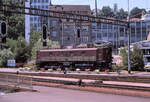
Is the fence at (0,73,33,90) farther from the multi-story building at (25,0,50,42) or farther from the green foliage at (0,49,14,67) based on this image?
the multi-story building at (25,0,50,42)

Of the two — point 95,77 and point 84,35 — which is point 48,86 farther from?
point 84,35

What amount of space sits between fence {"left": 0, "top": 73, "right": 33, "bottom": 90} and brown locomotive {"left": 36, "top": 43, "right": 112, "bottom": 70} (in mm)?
21880

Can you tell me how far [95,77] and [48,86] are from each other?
647cm

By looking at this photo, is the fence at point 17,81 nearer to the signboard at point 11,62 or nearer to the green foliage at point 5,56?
the signboard at point 11,62

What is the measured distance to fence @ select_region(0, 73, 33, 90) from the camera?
18.4 m

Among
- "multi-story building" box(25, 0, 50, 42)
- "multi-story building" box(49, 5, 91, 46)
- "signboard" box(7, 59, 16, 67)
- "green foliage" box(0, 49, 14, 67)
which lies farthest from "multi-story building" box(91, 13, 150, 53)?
"signboard" box(7, 59, 16, 67)

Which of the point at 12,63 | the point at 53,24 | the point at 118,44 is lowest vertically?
the point at 12,63

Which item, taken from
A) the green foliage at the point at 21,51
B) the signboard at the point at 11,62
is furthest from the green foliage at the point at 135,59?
the green foliage at the point at 21,51

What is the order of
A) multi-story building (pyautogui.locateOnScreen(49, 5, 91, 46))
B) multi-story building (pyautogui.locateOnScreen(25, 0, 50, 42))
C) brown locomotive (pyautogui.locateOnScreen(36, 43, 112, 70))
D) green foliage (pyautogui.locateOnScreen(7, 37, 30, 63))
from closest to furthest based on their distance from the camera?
brown locomotive (pyautogui.locateOnScreen(36, 43, 112, 70)) → green foliage (pyautogui.locateOnScreen(7, 37, 30, 63)) → multi-story building (pyautogui.locateOnScreen(49, 5, 91, 46)) → multi-story building (pyautogui.locateOnScreen(25, 0, 50, 42))

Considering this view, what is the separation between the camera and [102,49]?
40.0 meters

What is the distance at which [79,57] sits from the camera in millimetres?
42375

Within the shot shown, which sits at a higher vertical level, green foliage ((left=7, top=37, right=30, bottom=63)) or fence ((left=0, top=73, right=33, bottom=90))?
green foliage ((left=7, top=37, right=30, bottom=63))

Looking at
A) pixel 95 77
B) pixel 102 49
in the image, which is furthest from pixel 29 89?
pixel 102 49

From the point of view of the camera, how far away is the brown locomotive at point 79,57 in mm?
40312
